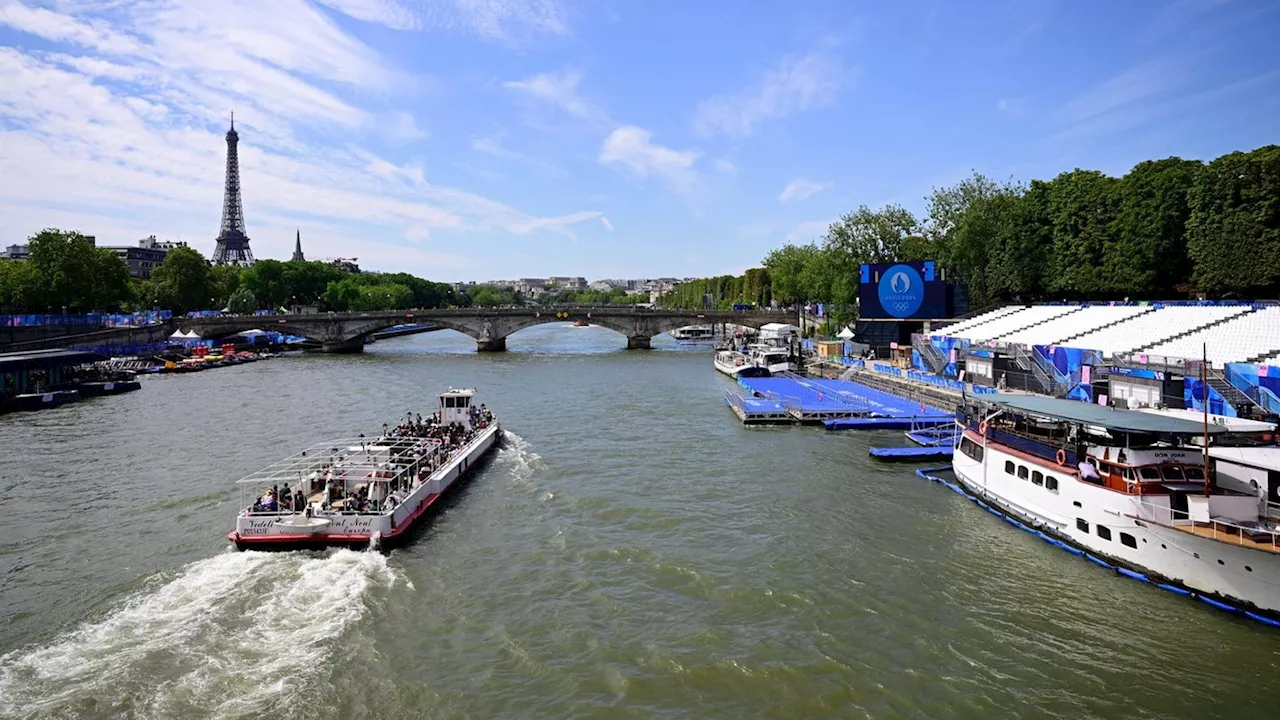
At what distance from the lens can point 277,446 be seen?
3947cm

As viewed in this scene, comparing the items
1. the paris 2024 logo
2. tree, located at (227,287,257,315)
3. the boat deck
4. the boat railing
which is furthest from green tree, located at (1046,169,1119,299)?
tree, located at (227,287,257,315)

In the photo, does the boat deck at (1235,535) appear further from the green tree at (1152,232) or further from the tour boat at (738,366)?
the green tree at (1152,232)

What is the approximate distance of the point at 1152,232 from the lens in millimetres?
60594

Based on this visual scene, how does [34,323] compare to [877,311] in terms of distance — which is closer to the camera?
[877,311]

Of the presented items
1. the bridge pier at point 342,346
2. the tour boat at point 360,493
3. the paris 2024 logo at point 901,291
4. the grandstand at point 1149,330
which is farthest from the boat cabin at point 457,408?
the bridge pier at point 342,346

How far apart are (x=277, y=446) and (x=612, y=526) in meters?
22.4

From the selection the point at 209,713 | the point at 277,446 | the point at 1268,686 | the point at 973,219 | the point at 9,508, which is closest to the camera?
the point at 209,713

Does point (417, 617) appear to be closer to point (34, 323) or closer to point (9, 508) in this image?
point (9, 508)

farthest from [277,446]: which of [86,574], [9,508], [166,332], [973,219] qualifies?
[166,332]

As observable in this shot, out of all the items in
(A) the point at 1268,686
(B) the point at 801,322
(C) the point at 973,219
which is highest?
(C) the point at 973,219

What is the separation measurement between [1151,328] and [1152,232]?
21686 mm

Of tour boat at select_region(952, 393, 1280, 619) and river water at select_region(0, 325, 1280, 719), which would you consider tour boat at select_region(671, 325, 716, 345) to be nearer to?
river water at select_region(0, 325, 1280, 719)

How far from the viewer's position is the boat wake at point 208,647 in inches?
582

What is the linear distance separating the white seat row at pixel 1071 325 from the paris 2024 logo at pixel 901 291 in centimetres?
1397
